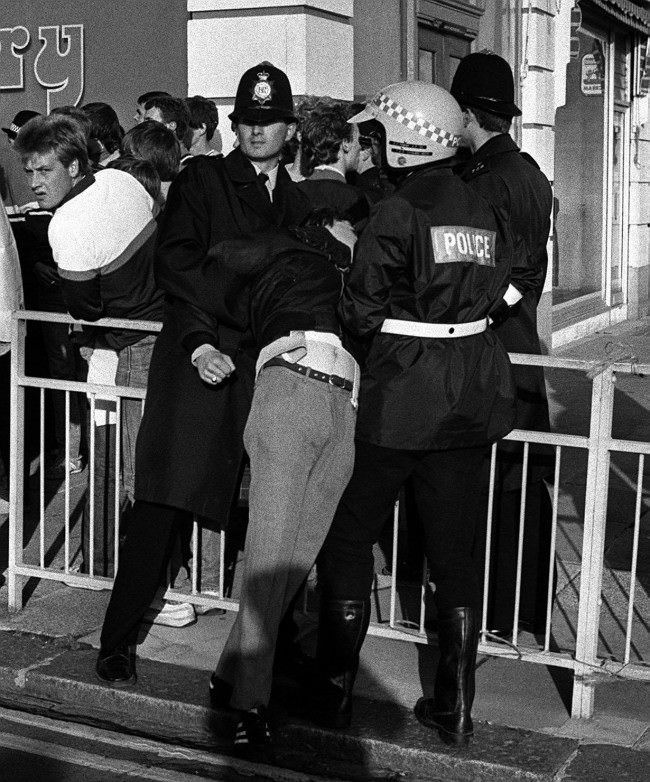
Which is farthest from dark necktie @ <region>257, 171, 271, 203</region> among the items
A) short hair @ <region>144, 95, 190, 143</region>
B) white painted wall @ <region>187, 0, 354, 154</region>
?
white painted wall @ <region>187, 0, 354, 154</region>

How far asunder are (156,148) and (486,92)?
228 centimetres

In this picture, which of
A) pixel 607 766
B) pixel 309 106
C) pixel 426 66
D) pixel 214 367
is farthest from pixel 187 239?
pixel 426 66

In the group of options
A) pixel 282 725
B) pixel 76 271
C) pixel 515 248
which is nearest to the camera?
pixel 282 725

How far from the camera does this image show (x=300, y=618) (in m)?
5.72

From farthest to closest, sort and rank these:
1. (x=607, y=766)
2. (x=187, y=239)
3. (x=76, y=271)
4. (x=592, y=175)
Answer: (x=592, y=175)
(x=76, y=271)
(x=187, y=239)
(x=607, y=766)

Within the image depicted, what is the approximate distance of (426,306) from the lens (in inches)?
174

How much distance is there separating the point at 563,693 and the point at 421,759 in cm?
75

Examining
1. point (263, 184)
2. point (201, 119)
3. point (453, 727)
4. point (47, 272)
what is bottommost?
point (453, 727)

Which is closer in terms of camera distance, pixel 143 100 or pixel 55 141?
pixel 55 141

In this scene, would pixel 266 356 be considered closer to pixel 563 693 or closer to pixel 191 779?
pixel 191 779

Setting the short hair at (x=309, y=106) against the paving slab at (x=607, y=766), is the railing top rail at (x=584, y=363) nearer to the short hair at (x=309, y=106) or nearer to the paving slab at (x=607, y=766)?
the paving slab at (x=607, y=766)

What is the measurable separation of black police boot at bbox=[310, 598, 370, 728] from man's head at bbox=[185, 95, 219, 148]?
14.3ft

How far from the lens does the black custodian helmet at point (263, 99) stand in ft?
16.9

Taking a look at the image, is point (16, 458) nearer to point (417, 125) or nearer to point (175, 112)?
point (417, 125)
